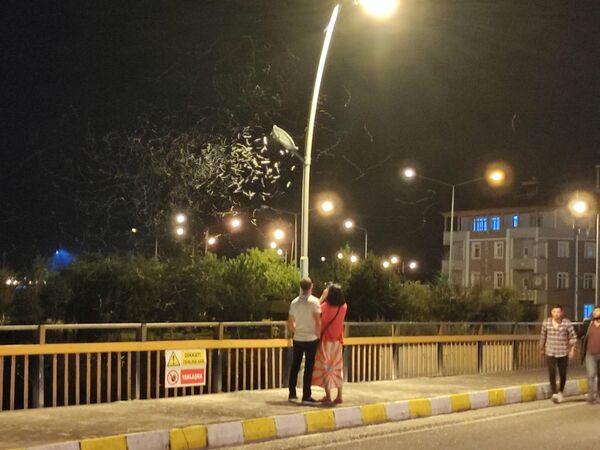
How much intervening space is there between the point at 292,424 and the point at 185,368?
96.5 inches

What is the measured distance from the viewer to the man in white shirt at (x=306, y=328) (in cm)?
1148

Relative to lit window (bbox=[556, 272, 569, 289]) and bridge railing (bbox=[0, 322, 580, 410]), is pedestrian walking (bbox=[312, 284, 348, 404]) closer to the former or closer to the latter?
bridge railing (bbox=[0, 322, 580, 410])

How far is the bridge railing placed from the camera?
35.7ft

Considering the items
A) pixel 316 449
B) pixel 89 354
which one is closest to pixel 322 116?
pixel 89 354

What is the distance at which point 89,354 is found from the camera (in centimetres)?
1137

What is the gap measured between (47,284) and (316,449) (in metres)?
Result: 8.06

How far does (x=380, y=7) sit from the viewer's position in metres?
12.4

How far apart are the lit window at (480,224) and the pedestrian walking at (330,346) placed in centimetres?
7268

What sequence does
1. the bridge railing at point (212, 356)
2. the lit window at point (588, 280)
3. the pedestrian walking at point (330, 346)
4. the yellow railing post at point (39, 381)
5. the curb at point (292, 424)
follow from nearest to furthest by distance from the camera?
1. the curb at point (292, 424)
2. the yellow railing post at point (39, 381)
3. the bridge railing at point (212, 356)
4. the pedestrian walking at point (330, 346)
5. the lit window at point (588, 280)

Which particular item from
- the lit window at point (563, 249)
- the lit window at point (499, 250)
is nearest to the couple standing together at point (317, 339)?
the lit window at point (563, 249)

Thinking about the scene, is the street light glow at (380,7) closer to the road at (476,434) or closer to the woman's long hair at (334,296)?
the woman's long hair at (334,296)

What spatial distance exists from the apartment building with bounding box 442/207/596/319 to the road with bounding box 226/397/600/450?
2431 inches

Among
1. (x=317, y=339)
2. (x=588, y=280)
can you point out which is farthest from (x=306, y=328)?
(x=588, y=280)

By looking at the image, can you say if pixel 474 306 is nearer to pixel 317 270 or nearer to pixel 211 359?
pixel 317 270
